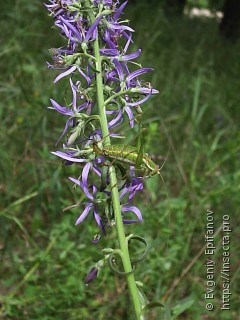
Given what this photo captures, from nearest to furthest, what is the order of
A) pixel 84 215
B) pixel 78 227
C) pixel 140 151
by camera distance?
pixel 140 151
pixel 84 215
pixel 78 227

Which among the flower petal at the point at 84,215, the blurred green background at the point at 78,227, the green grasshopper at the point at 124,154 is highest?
the green grasshopper at the point at 124,154

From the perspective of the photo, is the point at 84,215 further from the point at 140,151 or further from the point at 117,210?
the point at 140,151

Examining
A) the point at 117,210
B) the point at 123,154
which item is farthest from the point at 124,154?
the point at 117,210

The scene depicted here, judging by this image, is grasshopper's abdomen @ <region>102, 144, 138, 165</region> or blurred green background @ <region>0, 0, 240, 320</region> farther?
blurred green background @ <region>0, 0, 240, 320</region>

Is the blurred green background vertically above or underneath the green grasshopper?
underneath

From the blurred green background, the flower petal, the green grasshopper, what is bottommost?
the blurred green background

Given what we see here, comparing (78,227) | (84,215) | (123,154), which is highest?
(123,154)

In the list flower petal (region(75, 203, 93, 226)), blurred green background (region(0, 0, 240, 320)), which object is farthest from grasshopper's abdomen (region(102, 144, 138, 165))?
blurred green background (region(0, 0, 240, 320))

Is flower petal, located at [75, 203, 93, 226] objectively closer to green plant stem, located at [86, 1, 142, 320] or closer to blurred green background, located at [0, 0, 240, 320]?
green plant stem, located at [86, 1, 142, 320]

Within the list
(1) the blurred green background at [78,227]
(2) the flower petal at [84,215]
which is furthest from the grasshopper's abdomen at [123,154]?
(1) the blurred green background at [78,227]

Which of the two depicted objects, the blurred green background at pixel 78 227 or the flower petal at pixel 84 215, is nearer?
the flower petal at pixel 84 215

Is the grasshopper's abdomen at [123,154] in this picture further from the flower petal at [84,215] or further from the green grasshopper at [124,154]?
the flower petal at [84,215]
